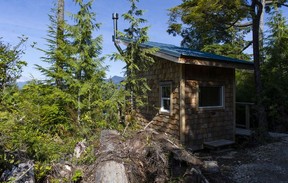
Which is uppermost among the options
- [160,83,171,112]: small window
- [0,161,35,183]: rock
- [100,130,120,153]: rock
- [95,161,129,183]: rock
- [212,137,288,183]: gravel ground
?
[160,83,171,112]: small window

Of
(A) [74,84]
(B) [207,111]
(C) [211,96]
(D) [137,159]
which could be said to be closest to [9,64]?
(A) [74,84]

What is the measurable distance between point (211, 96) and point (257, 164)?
2927 millimetres

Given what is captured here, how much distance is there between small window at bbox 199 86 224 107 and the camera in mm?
7742

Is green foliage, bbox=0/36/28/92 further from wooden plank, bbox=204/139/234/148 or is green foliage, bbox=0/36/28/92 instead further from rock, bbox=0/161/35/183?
wooden plank, bbox=204/139/234/148

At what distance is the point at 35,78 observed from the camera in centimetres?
673

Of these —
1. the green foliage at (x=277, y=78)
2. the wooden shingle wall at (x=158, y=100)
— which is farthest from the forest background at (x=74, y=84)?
the green foliage at (x=277, y=78)

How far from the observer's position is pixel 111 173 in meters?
2.77

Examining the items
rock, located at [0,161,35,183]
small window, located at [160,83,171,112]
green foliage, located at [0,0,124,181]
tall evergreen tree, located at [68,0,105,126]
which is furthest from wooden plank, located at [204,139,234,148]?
rock, located at [0,161,35,183]

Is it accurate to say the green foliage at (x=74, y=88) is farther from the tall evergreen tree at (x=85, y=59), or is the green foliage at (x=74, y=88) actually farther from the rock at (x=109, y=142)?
the rock at (x=109, y=142)

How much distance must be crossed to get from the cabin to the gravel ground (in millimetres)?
947

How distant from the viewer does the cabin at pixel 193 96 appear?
7.08 metres

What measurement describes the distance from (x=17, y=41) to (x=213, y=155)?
6056mm

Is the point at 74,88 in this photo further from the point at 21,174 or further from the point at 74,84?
the point at 21,174

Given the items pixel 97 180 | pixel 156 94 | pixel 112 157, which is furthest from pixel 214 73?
pixel 97 180
